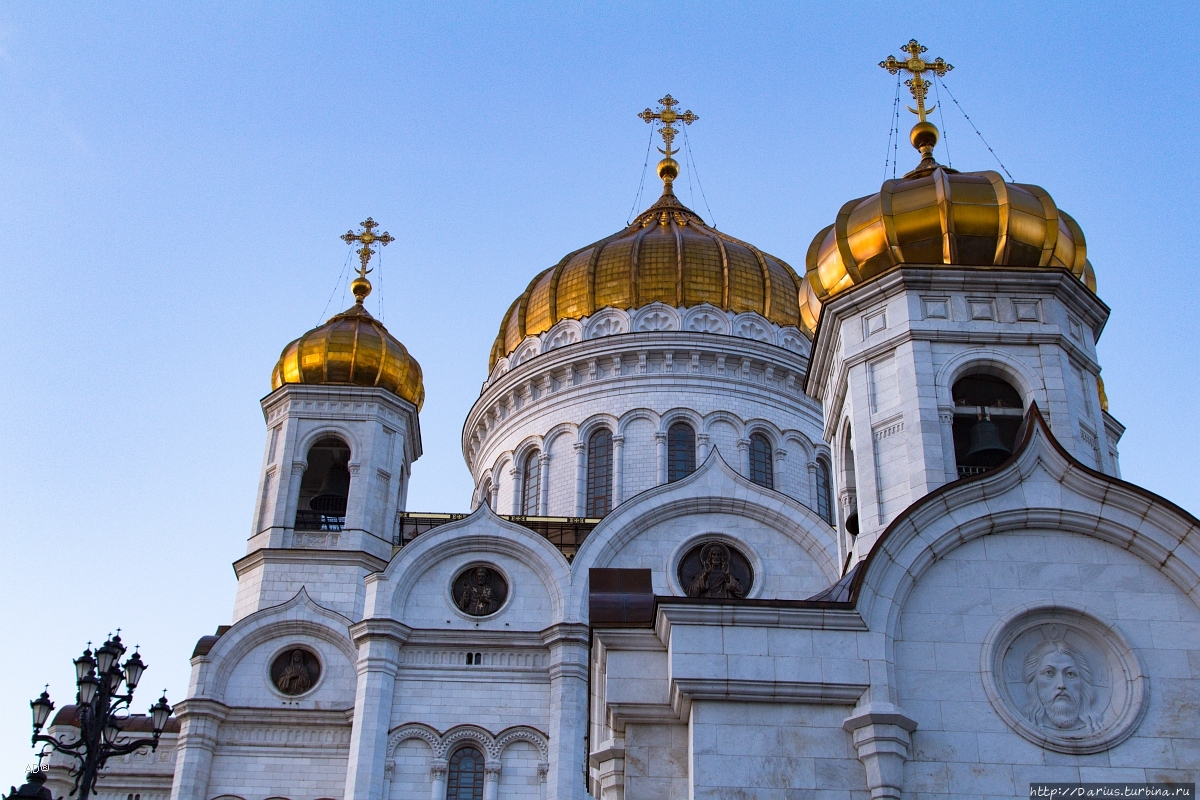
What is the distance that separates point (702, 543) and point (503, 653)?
362 centimetres

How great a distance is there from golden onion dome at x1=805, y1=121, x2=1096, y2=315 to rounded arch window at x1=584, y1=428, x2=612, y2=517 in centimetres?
1166

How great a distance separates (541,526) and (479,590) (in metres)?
3.02

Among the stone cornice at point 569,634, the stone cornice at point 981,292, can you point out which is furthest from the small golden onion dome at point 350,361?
the stone cornice at point 981,292

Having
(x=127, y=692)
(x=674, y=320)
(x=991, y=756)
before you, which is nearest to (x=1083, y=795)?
(x=991, y=756)

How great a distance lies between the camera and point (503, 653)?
1992cm

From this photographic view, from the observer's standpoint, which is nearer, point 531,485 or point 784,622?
point 784,622

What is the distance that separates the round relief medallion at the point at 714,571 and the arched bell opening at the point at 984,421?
25.2 feet

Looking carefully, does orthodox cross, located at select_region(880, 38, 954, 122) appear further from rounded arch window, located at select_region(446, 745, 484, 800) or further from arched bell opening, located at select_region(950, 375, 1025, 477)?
rounded arch window, located at select_region(446, 745, 484, 800)

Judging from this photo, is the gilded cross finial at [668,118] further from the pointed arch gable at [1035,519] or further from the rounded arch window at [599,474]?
the pointed arch gable at [1035,519]

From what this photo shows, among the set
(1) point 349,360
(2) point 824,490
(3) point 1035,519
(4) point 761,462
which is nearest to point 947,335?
(3) point 1035,519

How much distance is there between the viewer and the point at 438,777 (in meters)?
18.8

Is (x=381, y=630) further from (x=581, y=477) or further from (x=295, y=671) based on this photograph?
(x=581, y=477)

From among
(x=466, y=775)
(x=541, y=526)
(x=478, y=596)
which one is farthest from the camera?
(x=541, y=526)

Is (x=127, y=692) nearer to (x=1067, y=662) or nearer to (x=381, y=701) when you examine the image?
(x=381, y=701)
